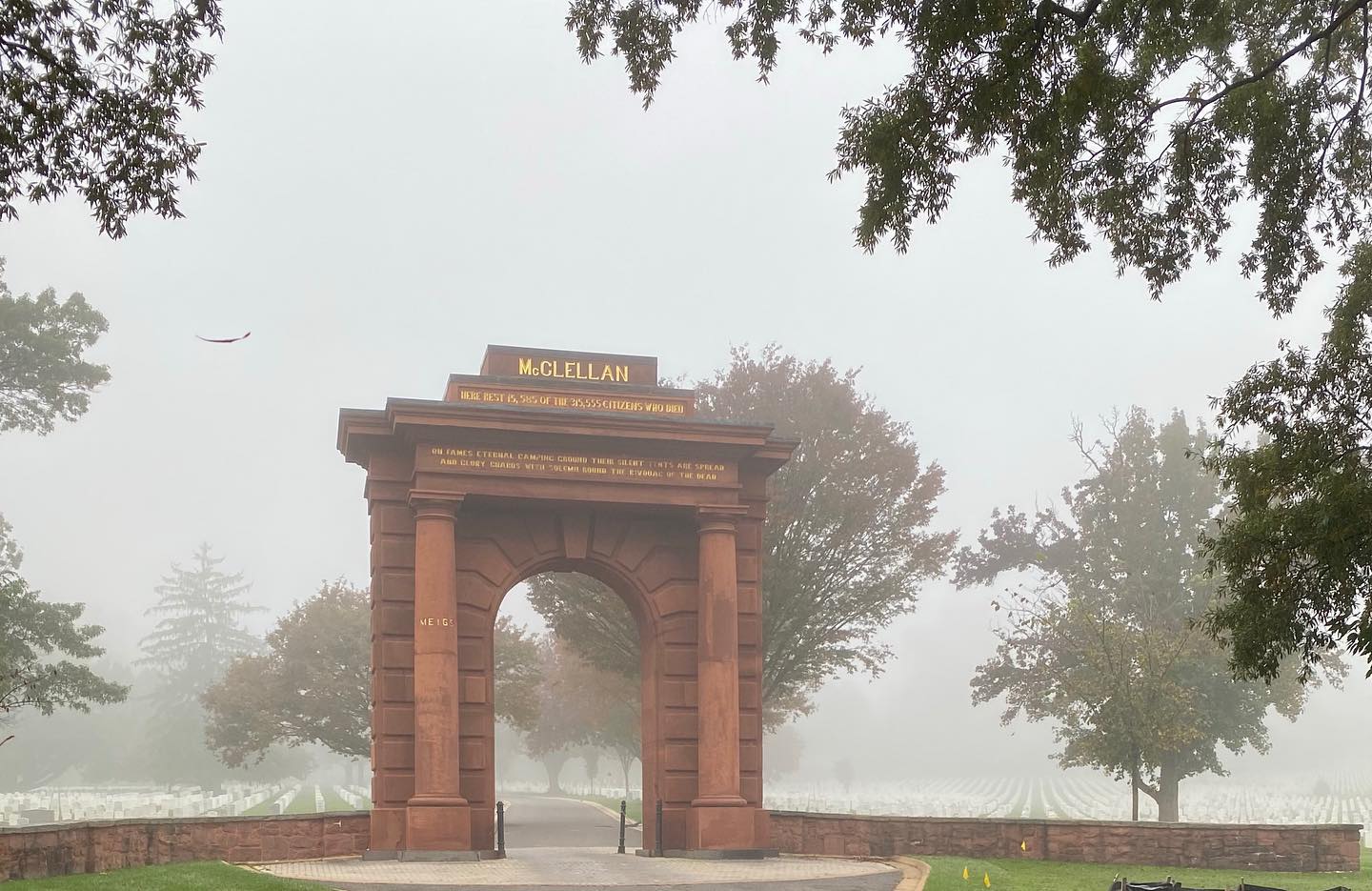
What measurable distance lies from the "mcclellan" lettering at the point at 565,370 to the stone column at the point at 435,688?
11.2ft

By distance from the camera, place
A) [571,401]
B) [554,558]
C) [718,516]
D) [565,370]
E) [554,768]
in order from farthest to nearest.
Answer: [554,768]
[565,370]
[571,401]
[554,558]
[718,516]

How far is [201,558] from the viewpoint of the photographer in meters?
121

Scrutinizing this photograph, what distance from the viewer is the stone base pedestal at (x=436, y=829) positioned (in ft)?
78.9

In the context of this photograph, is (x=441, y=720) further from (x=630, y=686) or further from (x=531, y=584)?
(x=630, y=686)

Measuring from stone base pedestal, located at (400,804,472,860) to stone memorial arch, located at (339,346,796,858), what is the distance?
3 centimetres

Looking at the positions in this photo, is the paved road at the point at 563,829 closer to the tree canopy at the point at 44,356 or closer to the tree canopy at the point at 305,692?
the tree canopy at the point at 305,692

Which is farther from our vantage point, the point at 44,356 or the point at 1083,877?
the point at 44,356

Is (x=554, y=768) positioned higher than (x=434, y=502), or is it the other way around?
(x=434, y=502)

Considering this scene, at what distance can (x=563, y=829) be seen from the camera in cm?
3650

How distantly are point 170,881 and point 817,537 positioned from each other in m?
22.7

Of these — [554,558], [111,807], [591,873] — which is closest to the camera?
[591,873]

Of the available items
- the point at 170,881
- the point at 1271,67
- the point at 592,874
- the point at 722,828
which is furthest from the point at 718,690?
the point at 1271,67

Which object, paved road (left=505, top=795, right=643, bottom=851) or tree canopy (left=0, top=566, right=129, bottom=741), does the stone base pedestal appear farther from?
tree canopy (left=0, top=566, right=129, bottom=741)

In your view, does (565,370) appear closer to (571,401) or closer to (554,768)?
(571,401)
